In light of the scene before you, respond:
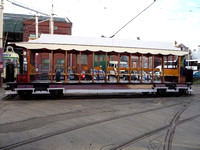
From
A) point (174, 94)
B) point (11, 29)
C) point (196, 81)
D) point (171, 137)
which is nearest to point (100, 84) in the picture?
point (174, 94)

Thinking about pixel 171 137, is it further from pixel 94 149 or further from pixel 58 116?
pixel 58 116

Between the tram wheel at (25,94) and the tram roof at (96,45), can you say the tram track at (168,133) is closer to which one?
the tram roof at (96,45)

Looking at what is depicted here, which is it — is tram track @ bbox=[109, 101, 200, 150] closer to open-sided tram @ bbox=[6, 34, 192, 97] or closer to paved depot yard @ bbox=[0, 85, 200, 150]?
paved depot yard @ bbox=[0, 85, 200, 150]

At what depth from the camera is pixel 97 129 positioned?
5926 mm

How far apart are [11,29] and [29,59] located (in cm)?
2625

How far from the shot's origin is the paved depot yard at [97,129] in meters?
4.74

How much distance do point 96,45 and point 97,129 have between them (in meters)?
6.92

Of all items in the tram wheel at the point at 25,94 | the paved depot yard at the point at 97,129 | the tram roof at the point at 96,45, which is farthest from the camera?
the tram roof at the point at 96,45

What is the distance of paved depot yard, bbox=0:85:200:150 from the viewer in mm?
4742

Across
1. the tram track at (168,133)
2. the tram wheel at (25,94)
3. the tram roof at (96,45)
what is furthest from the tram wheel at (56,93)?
the tram track at (168,133)

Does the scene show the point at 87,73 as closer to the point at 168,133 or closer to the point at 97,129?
the point at 97,129

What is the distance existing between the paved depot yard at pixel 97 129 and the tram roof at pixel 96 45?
4108 millimetres

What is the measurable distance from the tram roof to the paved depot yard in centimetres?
411

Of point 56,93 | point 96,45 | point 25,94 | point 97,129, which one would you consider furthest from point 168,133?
point 25,94
